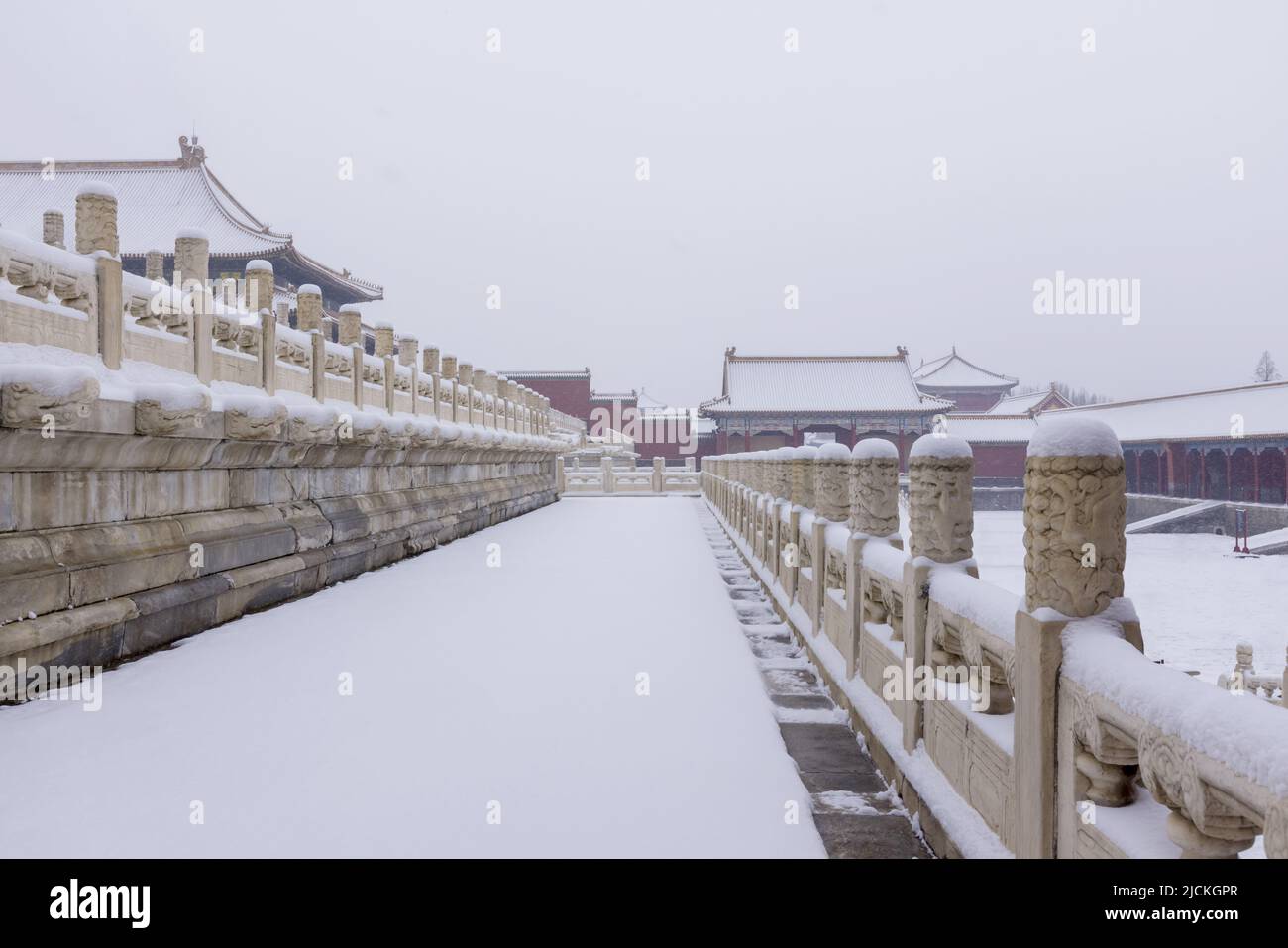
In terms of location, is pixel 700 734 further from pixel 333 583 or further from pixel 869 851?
pixel 333 583

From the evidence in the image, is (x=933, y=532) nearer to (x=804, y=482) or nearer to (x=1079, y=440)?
(x=1079, y=440)

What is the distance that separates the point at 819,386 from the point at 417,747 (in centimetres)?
3508

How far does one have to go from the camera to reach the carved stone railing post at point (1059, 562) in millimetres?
1731

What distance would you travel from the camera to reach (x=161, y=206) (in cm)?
2327

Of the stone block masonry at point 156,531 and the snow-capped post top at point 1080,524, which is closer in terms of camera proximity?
the snow-capped post top at point 1080,524

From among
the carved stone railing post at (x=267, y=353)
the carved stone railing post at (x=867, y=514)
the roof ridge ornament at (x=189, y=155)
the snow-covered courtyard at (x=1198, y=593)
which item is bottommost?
the snow-covered courtyard at (x=1198, y=593)

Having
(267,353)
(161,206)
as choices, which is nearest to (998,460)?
(161,206)

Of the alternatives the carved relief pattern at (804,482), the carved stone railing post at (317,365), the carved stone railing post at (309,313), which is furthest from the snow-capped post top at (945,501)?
the carved stone railing post at (309,313)

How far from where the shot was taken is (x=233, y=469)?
5516 mm

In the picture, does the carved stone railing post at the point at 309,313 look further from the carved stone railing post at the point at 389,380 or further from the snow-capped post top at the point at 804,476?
the snow-capped post top at the point at 804,476

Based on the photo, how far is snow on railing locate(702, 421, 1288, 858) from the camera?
127cm

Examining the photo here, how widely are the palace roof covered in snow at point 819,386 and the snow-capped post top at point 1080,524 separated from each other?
32.8 metres

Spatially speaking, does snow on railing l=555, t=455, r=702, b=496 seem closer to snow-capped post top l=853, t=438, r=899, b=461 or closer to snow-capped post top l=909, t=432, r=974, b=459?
snow-capped post top l=853, t=438, r=899, b=461
